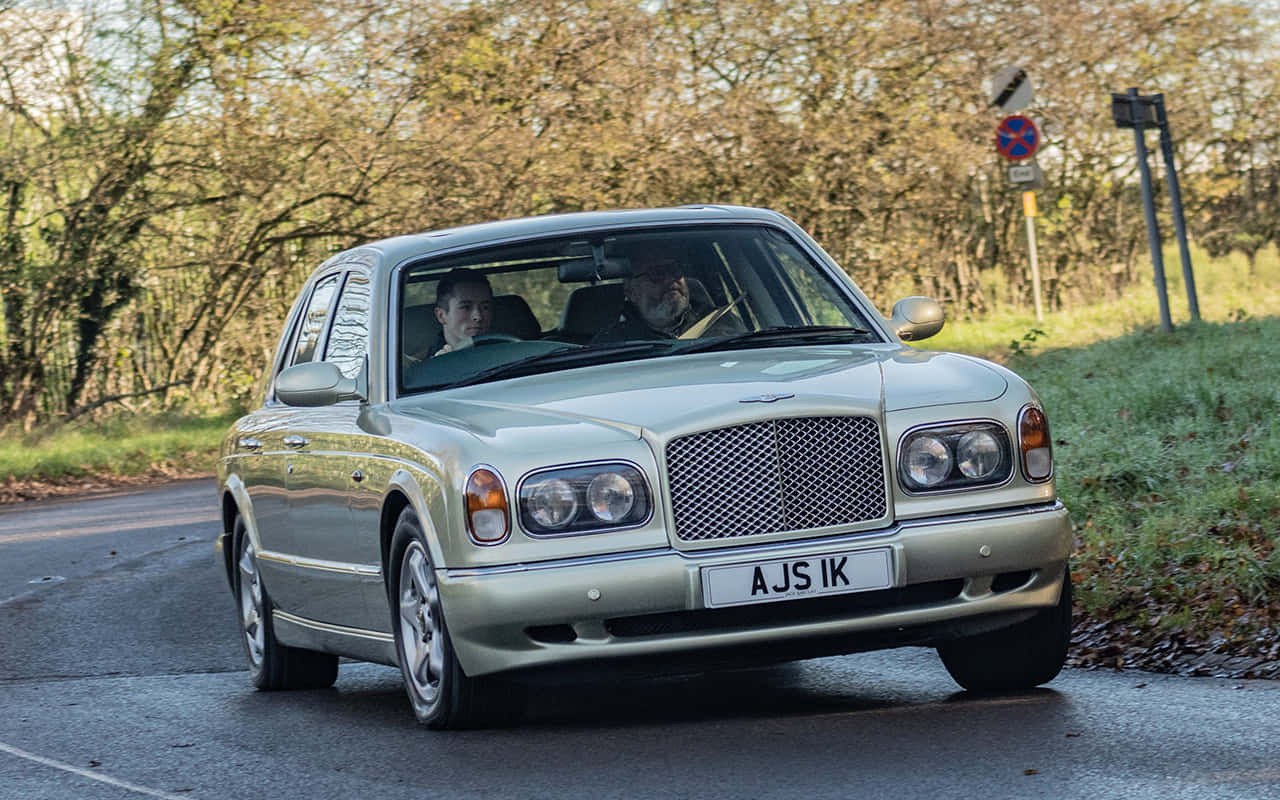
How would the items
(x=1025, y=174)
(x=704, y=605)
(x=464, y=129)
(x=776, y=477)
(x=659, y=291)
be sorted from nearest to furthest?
(x=704, y=605) → (x=776, y=477) → (x=659, y=291) → (x=1025, y=174) → (x=464, y=129)

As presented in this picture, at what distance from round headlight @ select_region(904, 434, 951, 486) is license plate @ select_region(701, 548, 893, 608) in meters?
0.27

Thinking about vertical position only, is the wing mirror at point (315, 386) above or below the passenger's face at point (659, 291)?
below

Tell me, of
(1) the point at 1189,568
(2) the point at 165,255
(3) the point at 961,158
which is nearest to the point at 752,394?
(1) the point at 1189,568

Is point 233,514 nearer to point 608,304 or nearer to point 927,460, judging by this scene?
point 608,304

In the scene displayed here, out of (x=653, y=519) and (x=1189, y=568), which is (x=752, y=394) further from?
(x=1189, y=568)

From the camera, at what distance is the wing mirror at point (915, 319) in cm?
782

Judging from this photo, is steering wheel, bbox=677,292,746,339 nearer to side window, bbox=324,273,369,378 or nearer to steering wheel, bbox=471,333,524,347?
steering wheel, bbox=471,333,524,347

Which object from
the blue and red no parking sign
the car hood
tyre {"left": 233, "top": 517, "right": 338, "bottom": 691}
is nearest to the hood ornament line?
the car hood

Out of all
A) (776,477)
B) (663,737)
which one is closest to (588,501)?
(776,477)

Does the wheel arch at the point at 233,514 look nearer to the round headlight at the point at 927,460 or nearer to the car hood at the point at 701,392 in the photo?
the car hood at the point at 701,392

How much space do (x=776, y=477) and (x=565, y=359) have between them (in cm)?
127

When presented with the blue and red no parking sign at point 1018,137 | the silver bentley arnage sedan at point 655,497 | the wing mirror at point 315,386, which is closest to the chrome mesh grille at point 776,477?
the silver bentley arnage sedan at point 655,497

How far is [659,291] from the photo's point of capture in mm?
7734

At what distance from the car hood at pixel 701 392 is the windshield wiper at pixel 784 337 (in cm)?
17
